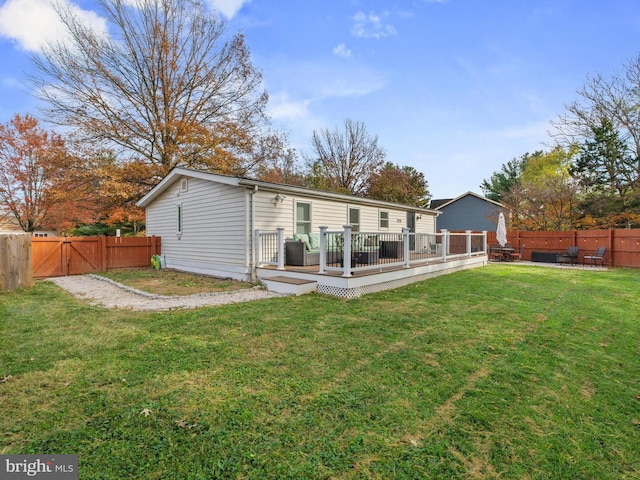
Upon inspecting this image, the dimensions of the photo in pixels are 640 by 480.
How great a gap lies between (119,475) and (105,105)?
1879cm

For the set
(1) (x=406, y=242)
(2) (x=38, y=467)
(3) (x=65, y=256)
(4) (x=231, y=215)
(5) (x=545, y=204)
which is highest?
(5) (x=545, y=204)

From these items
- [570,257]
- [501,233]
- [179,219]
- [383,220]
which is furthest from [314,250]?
[570,257]

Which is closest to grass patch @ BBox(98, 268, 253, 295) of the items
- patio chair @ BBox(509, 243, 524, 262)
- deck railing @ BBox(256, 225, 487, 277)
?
deck railing @ BBox(256, 225, 487, 277)

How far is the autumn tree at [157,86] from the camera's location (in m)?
15.2

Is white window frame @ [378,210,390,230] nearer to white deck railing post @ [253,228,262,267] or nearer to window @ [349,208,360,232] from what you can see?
window @ [349,208,360,232]

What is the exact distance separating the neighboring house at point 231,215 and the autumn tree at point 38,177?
504 centimetres

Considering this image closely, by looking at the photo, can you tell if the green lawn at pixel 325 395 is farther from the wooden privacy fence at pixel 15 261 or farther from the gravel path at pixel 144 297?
the wooden privacy fence at pixel 15 261

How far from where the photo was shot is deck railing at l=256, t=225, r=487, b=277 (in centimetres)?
747

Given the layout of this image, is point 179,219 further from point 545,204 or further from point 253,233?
point 545,204

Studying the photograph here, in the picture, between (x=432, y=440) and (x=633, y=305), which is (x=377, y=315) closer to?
(x=432, y=440)

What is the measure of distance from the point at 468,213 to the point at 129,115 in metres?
27.1

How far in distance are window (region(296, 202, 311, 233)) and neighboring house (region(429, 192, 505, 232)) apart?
63.8 feet

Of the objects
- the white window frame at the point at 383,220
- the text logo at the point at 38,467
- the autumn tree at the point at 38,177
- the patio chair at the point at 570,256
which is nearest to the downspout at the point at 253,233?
the white window frame at the point at 383,220

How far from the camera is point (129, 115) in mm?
16172
